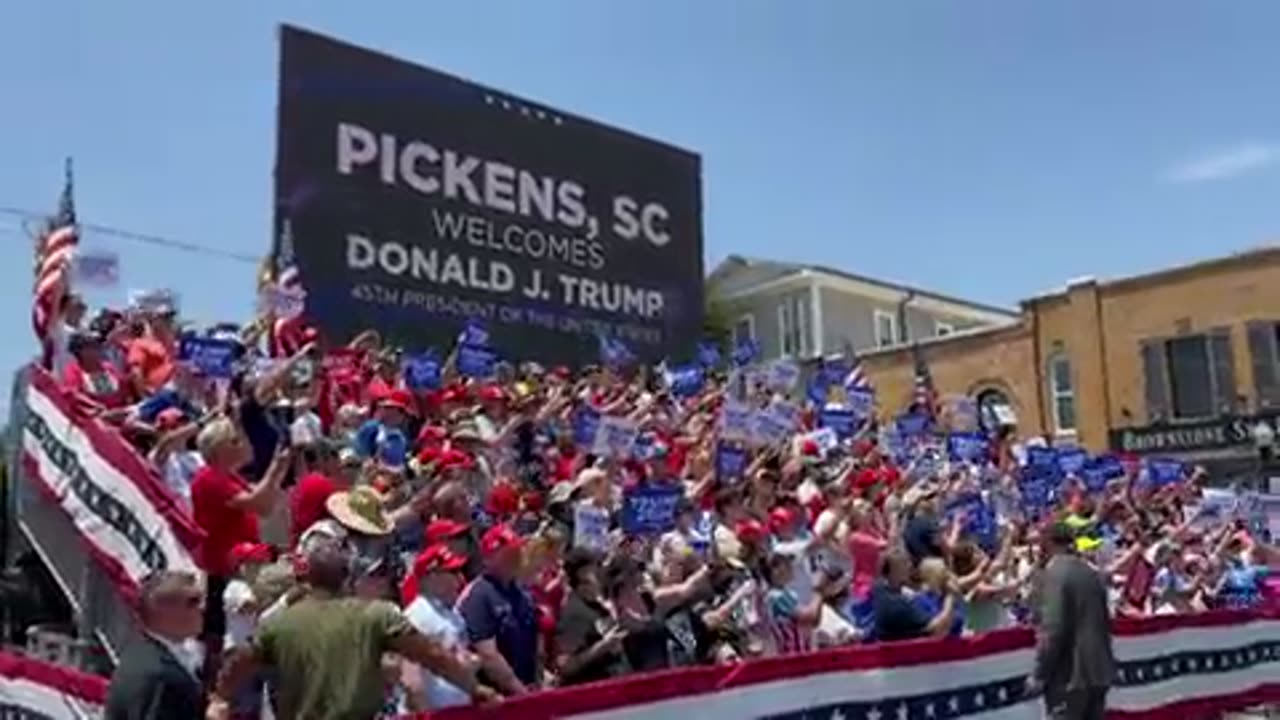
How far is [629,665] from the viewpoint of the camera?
277 inches

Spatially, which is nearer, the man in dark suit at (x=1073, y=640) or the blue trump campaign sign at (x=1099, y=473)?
the man in dark suit at (x=1073, y=640)

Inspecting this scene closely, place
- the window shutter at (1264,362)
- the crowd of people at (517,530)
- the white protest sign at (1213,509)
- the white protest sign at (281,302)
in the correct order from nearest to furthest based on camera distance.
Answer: the crowd of people at (517,530) → the white protest sign at (281,302) → the white protest sign at (1213,509) → the window shutter at (1264,362)

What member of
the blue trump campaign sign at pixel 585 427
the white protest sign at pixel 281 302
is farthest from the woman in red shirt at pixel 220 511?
the white protest sign at pixel 281 302

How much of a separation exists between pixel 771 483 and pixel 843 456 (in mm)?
3496

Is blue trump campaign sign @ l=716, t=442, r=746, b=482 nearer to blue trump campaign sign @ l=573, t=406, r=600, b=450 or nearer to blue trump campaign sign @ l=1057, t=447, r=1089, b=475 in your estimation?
blue trump campaign sign @ l=573, t=406, r=600, b=450

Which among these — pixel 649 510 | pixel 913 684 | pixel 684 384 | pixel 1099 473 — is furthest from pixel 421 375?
pixel 1099 473

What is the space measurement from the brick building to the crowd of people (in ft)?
66.8

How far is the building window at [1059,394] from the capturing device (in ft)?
126

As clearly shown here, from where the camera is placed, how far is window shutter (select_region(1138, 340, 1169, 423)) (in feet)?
117

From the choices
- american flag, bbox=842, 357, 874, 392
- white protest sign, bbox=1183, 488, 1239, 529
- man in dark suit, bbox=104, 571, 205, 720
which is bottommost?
man in dark suit, bbox=104, 571, 205, 720

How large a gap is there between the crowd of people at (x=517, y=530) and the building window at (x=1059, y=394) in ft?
77.1

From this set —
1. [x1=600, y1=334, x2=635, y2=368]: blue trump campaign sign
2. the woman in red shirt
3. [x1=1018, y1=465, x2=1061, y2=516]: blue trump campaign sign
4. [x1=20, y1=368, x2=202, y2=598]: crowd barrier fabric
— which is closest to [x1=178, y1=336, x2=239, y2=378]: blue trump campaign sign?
[x1=20, y1=368, x2=202, y2=598]: crowd barrier fabric

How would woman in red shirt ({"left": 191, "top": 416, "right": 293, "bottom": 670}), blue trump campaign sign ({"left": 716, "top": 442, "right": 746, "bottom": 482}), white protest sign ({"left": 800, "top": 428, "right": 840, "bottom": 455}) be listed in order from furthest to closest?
white protest sign ({"left": 800, "top": 428, "right": 840, "bottom": 455}) < blue trump campaign sign ({"left": 716, "top": 442, "right": 746, "bottom": 482}) < woman in red shirt ({"left": 191, "top": 416, "right": 293, "bottom": 670})

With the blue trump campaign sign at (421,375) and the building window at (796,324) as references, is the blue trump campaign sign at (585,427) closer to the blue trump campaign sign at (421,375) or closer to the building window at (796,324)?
the blue trump campaign sign at (421,375)
